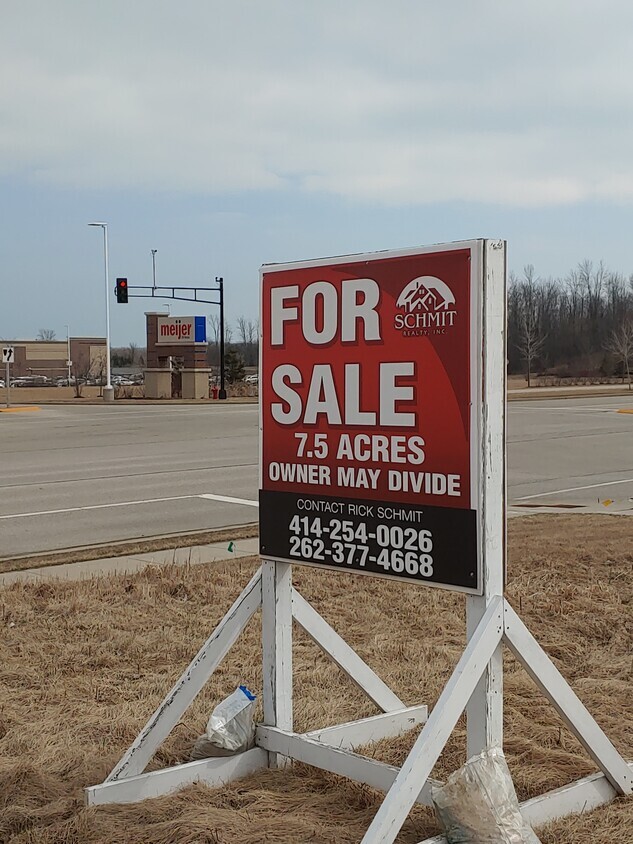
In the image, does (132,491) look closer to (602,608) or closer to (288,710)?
(602,608)

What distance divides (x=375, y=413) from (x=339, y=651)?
1.05 meters

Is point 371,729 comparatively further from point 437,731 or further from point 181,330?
point 181,330

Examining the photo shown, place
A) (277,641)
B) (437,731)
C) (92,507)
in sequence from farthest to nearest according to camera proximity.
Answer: (92,507), (277,641), (437,731)

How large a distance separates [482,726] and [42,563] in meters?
5.94

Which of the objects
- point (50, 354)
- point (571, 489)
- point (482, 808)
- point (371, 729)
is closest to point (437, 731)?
point (482, 808)

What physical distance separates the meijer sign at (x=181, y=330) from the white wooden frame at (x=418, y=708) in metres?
48.2

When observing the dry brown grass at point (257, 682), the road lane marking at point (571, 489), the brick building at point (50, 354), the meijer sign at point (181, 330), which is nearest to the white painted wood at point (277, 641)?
the dry brown grass at point (257, 682)

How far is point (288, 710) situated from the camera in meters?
4.18

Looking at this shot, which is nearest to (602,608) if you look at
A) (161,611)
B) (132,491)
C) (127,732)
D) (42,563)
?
(161,611)

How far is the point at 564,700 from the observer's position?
3713mm

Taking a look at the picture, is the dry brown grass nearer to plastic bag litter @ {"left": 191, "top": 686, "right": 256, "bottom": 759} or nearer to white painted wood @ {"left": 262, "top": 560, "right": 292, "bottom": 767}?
plastic bag litter @ {"left": 191, "top": 686, "right": 256, "bottom": 759}

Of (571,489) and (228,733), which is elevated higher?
(228,733)

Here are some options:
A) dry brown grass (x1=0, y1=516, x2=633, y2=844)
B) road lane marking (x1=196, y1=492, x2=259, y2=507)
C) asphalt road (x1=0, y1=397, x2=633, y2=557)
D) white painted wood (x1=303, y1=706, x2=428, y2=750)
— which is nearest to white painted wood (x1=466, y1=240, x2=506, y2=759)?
dry brown grass (x1=0, y1=516, x2=633, y2=844)

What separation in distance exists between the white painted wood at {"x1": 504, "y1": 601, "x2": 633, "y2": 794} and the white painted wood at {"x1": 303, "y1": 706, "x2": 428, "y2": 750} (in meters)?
0.88
